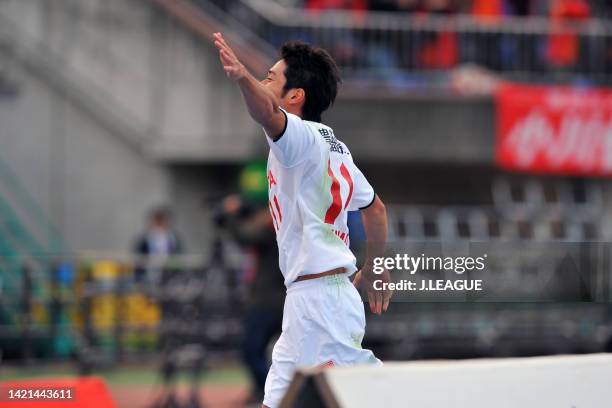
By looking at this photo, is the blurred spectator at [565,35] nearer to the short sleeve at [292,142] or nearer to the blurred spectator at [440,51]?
the blurred spectator at [440,51]

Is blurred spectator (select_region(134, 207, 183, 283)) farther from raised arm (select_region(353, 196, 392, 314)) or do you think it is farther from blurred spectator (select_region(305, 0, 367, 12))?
raised arm (select_region(353, 196, 392, 314))

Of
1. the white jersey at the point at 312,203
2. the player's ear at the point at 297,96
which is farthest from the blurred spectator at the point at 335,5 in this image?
the white jersey at the point at 312,203

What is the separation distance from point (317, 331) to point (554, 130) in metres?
13.4

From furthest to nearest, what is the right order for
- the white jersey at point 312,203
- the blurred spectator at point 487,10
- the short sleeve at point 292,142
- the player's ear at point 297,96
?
1. the blurred spectator at point 487,10
2. the player's ear at point 297,96
3. the white jersey at point 312,203
4. the short sleeve at point 292,142

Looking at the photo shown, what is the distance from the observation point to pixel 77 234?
1967cm

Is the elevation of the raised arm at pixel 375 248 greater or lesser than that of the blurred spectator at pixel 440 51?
lesser

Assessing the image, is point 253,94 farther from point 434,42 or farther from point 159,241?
point 434,42

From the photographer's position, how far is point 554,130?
60.4ft

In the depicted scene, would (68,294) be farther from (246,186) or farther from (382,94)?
(382,94)

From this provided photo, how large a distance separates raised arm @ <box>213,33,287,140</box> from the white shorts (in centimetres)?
83

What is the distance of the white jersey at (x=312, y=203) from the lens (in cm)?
557

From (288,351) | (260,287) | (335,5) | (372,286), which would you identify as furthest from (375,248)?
(335,5)

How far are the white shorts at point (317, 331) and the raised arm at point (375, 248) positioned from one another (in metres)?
0.42

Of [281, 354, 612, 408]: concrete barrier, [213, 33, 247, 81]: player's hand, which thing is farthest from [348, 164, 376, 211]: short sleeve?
[281, 354, 612, 408]: concrete barrier
